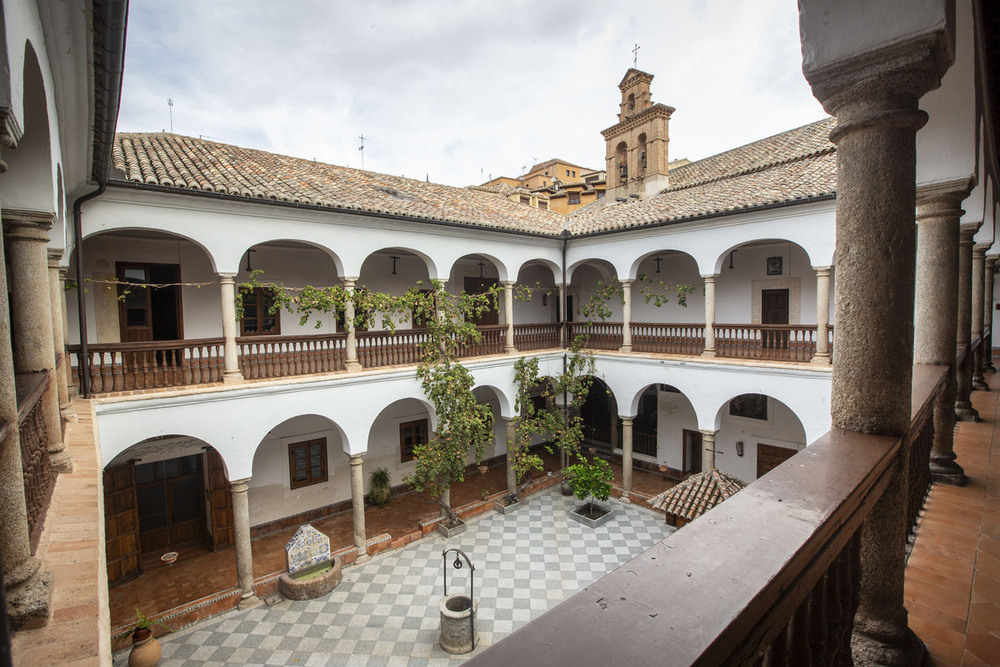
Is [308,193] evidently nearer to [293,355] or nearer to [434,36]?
[293,355]

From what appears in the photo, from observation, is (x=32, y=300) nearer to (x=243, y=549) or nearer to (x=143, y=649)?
(x=143, y=649)

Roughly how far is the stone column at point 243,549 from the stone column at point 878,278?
30.1 ft

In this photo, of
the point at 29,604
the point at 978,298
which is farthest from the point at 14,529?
the point at 978,298

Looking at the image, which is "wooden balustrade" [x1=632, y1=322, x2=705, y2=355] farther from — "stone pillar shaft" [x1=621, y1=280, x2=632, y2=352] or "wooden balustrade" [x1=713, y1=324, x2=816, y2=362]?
"wooden balustrade" [x1=713, y1=324, x2=816, y2=362]

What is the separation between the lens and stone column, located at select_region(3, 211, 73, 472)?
4.41 m

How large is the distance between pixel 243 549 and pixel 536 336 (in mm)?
8219

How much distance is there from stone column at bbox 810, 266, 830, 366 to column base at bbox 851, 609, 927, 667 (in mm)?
9157

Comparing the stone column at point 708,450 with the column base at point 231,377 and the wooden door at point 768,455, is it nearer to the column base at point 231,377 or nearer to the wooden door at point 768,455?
the wooden door at point 768,455

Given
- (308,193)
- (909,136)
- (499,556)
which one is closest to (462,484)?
(499,556)

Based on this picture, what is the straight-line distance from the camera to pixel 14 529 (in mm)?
2375

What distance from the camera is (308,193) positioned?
993 cm

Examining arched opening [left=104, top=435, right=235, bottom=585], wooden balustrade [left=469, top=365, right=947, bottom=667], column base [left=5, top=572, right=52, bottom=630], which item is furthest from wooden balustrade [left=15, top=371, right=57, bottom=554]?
arched opening [left=104, top=435, right=235, bottom=585]

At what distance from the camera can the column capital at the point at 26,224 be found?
4323 millimetres

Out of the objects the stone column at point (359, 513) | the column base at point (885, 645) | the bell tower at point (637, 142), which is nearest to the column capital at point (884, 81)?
the column base at point (885, 645)
